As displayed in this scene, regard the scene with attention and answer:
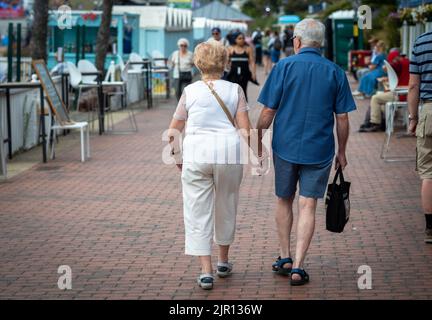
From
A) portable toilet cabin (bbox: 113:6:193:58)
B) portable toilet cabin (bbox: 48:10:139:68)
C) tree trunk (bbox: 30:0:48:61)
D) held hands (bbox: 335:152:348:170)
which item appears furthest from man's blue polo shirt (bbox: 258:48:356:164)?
portable toilet cabin (bbox: 113:6:193:58)

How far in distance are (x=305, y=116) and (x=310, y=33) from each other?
0.57m

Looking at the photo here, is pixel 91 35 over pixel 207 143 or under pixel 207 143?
over

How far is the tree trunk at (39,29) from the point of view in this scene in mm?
21375

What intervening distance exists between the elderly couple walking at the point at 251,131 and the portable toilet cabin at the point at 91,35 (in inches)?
873

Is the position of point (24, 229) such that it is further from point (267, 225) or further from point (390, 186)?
point (390, 186)

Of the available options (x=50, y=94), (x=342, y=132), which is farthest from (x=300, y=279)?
(x=50, y=94)

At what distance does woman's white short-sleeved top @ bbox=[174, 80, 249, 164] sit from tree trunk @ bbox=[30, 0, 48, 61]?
586 inches

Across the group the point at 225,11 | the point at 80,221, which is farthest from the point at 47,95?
the point at 225,11

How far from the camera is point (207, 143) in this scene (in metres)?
6.90

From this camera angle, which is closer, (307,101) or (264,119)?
(307,101)

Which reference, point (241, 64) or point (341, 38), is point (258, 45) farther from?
point (241, 64)

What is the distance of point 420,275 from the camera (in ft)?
24.0

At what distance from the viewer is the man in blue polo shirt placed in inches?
274

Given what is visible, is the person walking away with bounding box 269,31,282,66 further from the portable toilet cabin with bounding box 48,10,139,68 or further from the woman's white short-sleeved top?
the woman's white short-sleeved top
